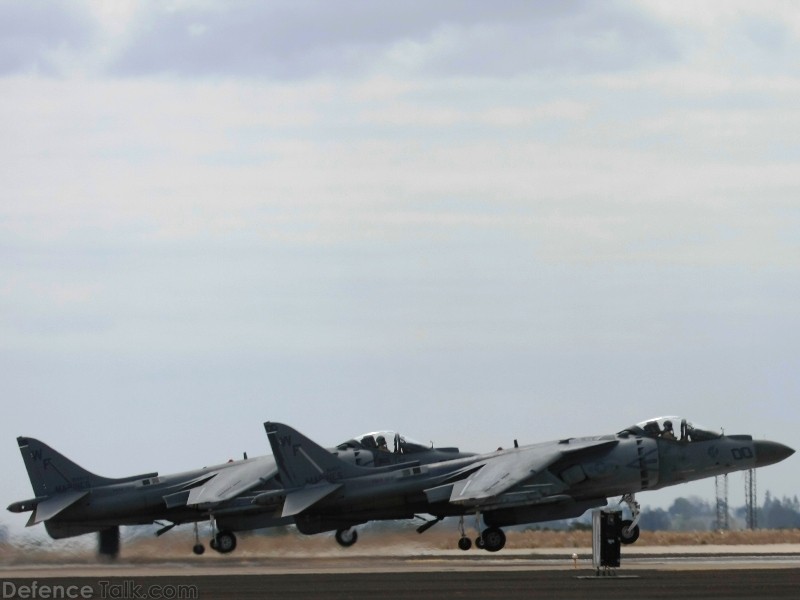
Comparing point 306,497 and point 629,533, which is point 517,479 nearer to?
point 629,533

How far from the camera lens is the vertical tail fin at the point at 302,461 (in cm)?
4259

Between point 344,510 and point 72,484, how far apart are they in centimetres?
1054

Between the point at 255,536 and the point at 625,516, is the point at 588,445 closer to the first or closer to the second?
the point at 625,516

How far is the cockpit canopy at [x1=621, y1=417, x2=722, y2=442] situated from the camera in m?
42.0

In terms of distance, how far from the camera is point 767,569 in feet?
117

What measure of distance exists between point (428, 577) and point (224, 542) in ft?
48.5

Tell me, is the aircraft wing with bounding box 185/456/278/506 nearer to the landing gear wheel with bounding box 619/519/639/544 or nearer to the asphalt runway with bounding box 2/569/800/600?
the landing gear wheel with bounding box 619/519/639/544

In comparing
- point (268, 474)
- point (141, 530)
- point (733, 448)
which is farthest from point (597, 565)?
point (141, 530)

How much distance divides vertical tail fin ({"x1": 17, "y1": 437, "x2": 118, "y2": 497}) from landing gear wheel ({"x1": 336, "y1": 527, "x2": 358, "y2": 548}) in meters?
8.47

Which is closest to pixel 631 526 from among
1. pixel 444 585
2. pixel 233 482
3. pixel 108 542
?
pixel 444 585

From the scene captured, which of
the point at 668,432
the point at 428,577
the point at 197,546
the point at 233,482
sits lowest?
the point at 428,577

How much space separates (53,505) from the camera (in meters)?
47.2

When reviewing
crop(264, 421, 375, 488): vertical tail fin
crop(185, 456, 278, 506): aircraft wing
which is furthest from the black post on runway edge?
crop(185, 456, 278, 506): aircraft wing

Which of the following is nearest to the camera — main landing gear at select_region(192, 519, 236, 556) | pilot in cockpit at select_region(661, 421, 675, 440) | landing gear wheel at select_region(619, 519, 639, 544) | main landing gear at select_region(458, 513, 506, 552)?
landing gear wheel at select_region(619, 519, 639, 544)
